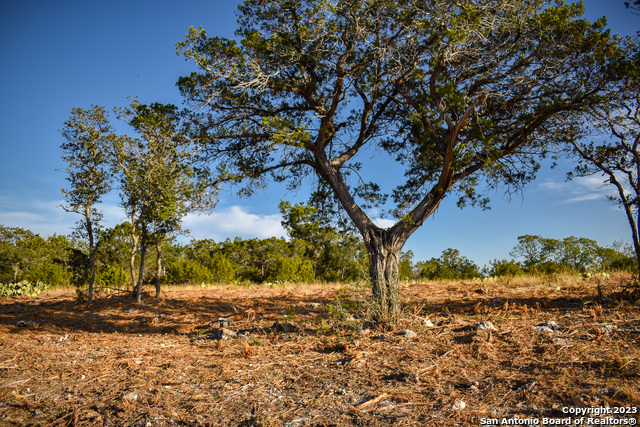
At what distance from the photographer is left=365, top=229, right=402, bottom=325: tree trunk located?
239 inches

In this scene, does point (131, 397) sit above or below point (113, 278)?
below

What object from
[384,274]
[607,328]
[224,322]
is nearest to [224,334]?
[224,322]

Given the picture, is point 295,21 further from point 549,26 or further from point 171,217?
point 171,217

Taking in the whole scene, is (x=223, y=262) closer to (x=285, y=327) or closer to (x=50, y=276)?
(x=50, y=276)

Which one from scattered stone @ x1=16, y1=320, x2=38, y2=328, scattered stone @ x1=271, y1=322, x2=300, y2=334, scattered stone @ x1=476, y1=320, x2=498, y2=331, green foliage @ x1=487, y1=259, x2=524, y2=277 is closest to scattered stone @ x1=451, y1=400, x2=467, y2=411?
scattered stone @ x1=476, y1=320, x2=498, y2=331

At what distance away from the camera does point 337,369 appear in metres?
4.21

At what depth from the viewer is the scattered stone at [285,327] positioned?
630cm

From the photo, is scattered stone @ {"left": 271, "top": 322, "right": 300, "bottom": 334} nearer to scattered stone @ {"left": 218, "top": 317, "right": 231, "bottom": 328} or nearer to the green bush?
scattered stone @ {"left": 218, "top": 317, "right": 231, "bottom": 328}

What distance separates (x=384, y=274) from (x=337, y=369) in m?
2.58

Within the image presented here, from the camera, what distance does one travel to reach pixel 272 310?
8.64 meters

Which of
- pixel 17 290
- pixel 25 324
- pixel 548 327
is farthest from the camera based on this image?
pixel 17 290

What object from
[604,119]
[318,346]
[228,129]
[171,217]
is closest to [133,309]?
[171,217]

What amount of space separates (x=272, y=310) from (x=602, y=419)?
6.93 meters

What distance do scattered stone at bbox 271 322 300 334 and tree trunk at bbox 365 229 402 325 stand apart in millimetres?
1508
